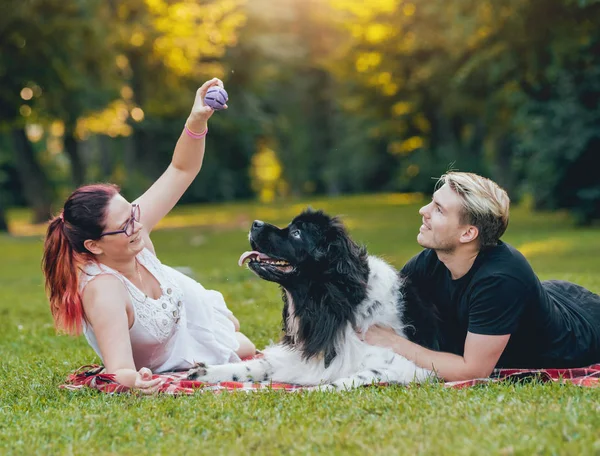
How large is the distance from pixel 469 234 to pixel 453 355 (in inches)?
28.1

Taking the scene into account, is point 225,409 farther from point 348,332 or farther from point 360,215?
point 360,215

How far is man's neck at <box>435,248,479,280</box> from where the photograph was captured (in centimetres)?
452

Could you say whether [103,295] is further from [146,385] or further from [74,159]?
[74,159]

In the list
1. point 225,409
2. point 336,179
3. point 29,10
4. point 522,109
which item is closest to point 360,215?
point 522,109

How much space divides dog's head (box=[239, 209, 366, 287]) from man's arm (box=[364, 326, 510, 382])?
45cm

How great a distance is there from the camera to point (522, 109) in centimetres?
1962

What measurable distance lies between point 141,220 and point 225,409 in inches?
62.3

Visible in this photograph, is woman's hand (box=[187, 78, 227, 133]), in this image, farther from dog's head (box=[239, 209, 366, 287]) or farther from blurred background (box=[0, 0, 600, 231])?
blurred background (box=[0, 0, 600, 231])

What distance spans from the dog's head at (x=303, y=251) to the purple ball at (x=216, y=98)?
83 cm

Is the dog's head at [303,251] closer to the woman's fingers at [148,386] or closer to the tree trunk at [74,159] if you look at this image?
the woman's fingers at [148,386]

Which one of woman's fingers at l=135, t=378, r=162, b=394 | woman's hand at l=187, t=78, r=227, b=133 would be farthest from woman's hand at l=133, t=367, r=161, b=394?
woman's hand at l=187, t=78, r=227, b=133

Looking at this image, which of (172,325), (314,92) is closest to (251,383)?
(172,325)

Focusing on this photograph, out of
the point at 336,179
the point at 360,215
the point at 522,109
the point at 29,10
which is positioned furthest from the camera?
the point at 336,179

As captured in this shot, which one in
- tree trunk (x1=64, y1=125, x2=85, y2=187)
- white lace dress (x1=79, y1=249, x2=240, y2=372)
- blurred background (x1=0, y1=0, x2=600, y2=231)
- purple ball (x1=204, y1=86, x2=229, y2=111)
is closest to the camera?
white lace dress (x1=79, y1=249, x2=240, y2=372)
